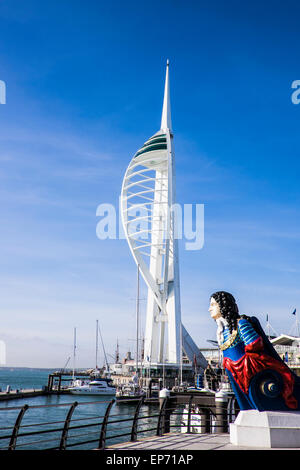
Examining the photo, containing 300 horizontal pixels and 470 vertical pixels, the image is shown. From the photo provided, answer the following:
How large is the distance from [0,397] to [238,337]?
49.8 meters

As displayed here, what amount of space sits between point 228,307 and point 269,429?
2.59 meters

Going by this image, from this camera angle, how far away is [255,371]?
9.08 meters

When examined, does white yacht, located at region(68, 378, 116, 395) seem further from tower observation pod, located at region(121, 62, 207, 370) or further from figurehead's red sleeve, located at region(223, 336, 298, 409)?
figurehead's red sleeve, located at region(223, 336, 298, 409)

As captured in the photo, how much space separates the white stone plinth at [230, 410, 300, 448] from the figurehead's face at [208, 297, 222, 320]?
6.85ft

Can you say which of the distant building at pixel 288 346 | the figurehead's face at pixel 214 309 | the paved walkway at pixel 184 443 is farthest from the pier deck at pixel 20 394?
the figurehead's face at pixel 214 309

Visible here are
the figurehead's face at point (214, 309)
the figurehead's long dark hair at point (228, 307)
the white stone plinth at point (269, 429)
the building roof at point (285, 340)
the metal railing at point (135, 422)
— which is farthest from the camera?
the building roof at point (285, 340)

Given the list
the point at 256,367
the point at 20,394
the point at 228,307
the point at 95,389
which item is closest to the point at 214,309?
the point at 228,307

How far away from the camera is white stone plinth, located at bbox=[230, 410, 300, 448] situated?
29.2 ft

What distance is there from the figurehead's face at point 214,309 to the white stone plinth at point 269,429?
2.09 m

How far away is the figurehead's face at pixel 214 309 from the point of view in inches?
379

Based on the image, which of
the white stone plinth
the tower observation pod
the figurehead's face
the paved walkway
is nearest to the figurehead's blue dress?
the white stone plinth

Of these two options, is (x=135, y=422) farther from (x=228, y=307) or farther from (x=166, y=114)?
(x=166, y=114)

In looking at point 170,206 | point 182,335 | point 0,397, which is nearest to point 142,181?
point 170,206

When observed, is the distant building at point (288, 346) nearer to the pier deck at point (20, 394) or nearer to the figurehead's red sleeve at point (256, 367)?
the pier deck at point (20, 394)
